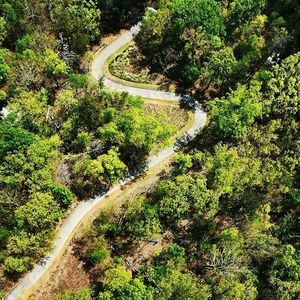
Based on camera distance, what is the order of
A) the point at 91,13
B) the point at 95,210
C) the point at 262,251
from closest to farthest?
the point at 262,251, the point at 95,210, the point at 91,13

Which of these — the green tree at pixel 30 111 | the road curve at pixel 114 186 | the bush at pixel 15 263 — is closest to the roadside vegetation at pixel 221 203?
the road curve at pixel 114 186

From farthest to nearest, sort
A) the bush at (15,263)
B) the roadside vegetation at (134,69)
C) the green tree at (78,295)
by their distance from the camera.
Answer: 1. the roadside vegetation at (134,69)
2. the bush at (15,263)
3. the green tree at (78,295)

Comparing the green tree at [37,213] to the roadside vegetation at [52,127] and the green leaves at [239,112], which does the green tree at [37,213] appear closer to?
the roadside vegetation at [52,127]

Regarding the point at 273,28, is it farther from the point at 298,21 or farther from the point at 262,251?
the point at 262,251

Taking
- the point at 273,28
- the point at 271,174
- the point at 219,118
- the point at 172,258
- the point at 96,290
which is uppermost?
the point at 273,28

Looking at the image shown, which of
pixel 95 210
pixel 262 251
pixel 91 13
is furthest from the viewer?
pixel 91 13

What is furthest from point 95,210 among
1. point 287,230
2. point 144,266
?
point 287,230
